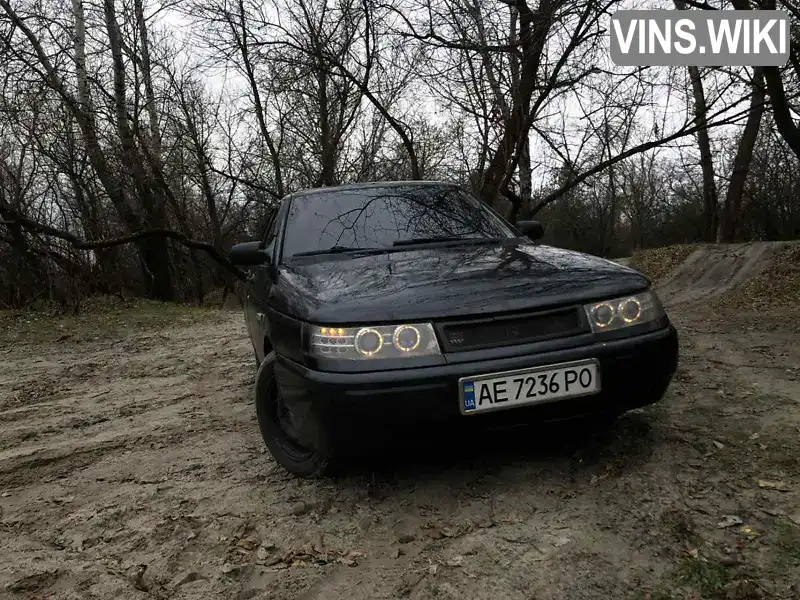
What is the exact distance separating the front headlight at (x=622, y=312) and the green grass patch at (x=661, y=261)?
10341 mm

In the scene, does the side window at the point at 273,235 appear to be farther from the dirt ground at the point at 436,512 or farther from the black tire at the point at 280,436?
the dirt ground at the point at 436,512

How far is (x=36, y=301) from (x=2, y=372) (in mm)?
5257

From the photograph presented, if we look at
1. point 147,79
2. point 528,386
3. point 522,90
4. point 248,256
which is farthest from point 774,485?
point 147,79

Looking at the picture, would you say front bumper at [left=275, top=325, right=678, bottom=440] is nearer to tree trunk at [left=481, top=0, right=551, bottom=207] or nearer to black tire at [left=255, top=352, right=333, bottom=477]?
black tire at [left=255, top=352, right=333, bottom=477]

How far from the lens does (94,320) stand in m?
9.39

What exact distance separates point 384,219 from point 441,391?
5.27ft

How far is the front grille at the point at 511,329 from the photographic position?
2.29m

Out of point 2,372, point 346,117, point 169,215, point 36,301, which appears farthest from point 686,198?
point 2,372

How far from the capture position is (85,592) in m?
2.01

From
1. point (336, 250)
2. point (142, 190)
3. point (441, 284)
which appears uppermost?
point (142, 190)

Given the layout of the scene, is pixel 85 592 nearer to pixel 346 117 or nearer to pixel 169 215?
pixel 346 117

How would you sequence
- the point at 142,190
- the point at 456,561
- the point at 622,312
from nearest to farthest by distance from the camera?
1. the point at 456,561
2. the point at 622,312
3. the point at 142,190

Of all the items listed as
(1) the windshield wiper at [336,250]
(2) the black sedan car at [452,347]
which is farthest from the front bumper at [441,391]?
(1) the windshield wiper at [336,250]

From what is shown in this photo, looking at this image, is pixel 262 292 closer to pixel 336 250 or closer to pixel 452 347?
pixel 336 250
